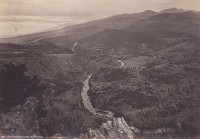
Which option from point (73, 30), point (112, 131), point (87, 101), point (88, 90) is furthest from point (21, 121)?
point (73, 30)

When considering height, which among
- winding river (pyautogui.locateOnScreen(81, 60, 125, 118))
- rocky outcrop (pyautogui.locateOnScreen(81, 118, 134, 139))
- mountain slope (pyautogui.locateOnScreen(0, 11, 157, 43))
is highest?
mountain slope (pyautogui.locateOnScreen(0, 11, 157, 43))

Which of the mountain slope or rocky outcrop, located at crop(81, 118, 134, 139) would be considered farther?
the mountain slope

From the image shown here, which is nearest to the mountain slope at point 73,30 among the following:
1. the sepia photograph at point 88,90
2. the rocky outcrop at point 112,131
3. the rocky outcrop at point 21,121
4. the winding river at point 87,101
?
the sepia photograph at point 88,90

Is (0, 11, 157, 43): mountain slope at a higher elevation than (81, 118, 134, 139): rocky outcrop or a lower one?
higher

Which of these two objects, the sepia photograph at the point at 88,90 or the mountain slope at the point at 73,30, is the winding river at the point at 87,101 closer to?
the sepia photograph at the point at 88,90

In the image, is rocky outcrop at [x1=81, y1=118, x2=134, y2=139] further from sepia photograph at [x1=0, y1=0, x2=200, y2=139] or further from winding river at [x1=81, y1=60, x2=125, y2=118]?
winding river at [x1=81, y1=60, x2=125, y2=118]

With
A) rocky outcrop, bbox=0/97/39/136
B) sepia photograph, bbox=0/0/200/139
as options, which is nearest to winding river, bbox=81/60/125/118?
sepia photograph, bbox=0/0/200/139

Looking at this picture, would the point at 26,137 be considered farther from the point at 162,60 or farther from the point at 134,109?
the point at 162,60

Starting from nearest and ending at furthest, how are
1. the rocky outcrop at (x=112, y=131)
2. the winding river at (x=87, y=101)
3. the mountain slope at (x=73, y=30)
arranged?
the rocky outcrop at (x=112, y=131) → the winding river at (x=87, y=101) → the mountain slope at (x=73, y=30)

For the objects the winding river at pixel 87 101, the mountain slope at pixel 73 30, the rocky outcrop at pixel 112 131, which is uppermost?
the mountain slope at pixel 73 30

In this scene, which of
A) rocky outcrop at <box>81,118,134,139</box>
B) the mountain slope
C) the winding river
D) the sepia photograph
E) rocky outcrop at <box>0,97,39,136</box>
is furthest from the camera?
the mountain slope
